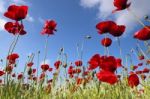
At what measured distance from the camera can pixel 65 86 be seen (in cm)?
482

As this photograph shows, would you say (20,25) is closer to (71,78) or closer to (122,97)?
(122,97)

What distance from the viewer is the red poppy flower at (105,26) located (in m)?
3.59

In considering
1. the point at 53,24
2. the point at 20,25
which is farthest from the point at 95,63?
the point at 53,24

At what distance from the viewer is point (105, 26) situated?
3605mm

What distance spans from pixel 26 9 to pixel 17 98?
0.99 metres

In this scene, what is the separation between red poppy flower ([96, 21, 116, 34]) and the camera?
141 inches

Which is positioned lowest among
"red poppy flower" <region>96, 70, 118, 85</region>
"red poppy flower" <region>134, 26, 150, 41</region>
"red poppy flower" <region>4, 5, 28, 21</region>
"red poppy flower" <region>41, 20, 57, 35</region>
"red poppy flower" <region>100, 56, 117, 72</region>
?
"red poppy flower" <region>96, 70, 118, 85</region>

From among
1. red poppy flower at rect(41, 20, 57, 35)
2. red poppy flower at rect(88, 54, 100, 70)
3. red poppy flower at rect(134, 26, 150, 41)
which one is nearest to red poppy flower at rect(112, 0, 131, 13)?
red poppy flower at rect(134, 26, 150, 41)

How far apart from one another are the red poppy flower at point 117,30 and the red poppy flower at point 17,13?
104 centimetres

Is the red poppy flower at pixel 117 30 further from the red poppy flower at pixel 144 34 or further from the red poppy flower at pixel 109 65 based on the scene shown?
the red poppy flower at pixel 109 65

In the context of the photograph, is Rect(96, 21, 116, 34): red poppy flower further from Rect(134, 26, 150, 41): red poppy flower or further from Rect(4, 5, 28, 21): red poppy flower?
Rect(4, 5, 28, 21): red poppy flower

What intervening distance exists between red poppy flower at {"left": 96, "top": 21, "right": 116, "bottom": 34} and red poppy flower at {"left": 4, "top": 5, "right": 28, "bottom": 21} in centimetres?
92

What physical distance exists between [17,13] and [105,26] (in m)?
1.04

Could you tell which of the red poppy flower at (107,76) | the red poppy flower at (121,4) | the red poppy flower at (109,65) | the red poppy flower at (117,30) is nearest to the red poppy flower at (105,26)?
the red poppy flower at (117,30)
